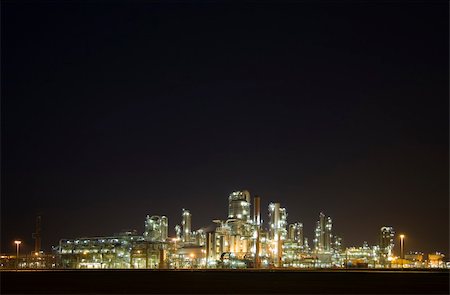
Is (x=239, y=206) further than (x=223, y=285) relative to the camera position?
Yes

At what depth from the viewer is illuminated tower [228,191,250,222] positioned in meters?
172

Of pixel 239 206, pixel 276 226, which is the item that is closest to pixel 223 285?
pixel 239 206

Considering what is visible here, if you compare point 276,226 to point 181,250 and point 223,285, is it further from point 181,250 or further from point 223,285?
point 223,285

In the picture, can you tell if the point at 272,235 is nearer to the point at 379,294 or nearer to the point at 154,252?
the point at 154,252

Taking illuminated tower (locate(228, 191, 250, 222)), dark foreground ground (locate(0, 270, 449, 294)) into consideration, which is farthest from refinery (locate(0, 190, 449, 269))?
dark foreground ground (locate(0, 270, 449, 294))

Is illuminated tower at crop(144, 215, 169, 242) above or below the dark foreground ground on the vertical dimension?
above

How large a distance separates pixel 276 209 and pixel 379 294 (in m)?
151

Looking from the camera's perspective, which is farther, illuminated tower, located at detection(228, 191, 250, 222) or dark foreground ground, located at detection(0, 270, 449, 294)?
illuminated tower, located at detection(228, 191, 250, 222)

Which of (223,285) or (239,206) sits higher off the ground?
(239,206)

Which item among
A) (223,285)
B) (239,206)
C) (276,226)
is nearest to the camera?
(223,285)

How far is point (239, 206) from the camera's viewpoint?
172125 millimetres

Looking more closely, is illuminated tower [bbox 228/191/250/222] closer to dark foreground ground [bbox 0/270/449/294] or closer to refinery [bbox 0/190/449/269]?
refinery [bbox 0/190/449/269]

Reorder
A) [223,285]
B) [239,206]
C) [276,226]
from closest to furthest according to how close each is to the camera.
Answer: [223,285], [239,206], [276,226]

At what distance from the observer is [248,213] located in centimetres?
17388
